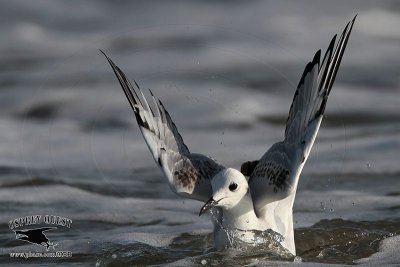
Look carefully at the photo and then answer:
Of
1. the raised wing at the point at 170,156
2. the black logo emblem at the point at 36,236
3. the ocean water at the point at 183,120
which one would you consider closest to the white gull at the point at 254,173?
the raised wing at the point at 170,156

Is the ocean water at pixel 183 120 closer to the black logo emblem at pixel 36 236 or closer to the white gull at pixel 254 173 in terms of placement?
the black logo emblem at pixel 36 236

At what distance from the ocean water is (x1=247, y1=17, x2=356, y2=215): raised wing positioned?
31 cm

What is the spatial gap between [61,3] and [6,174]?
4021mm

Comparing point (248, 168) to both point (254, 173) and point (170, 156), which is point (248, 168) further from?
point (170, 156)

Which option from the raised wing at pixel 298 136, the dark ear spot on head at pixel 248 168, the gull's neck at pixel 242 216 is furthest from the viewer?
the dark ear spot on head at pixel 248 168

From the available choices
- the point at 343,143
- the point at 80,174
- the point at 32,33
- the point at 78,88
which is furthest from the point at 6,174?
the point at 32,33

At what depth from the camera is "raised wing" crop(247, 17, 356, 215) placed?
515cm

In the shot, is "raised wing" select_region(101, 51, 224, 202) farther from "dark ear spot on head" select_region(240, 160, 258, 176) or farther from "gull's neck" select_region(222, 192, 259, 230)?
"dark ear spot on head" select_region(240, 160, 258, 176)

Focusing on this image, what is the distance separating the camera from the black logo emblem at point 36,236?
19.6 feet

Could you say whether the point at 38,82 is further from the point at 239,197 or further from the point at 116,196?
the point at 239,197

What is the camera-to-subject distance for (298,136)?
5.28 metres

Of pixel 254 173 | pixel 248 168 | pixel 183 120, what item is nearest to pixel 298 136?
pixel 254 173

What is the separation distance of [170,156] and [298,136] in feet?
2.06

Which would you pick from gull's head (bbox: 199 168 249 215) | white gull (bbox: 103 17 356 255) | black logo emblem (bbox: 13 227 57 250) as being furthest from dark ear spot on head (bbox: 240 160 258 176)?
black logo emblem (bbox: 13 227 57 250)
